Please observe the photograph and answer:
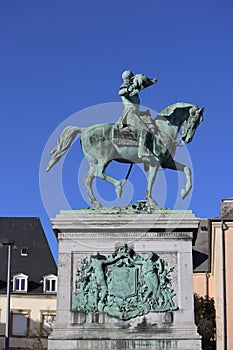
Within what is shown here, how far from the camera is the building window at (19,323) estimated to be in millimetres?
51719

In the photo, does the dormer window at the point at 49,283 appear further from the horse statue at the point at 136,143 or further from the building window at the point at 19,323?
the horse statue at the point at 136,143

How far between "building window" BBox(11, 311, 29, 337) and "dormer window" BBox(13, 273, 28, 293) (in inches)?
71.4

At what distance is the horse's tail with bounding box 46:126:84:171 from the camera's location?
18047 mm

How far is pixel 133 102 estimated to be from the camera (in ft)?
58.9

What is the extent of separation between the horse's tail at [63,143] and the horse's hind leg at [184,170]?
7.57 ft

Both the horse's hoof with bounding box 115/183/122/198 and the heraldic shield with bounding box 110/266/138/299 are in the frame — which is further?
the horse's hoof with bounding box 115/183/122/198

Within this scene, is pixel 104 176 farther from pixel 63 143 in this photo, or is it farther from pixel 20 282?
pixel 20 282

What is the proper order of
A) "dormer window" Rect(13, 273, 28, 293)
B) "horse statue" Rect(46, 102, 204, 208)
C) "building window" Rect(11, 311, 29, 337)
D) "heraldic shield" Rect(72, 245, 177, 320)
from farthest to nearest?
"dormer window" Rect(13, 273, 28, 293), "building window" Rect(11, 311, 29, 337), "horse statue" Rect(46, 102, 204, 208), "heraldic shield" Rect(72, 245, 177, 320)

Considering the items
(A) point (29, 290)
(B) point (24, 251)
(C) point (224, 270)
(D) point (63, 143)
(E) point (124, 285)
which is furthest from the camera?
(B) point (24, 251)

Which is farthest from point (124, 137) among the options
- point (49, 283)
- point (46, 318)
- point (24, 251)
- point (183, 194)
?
point (24, 251)

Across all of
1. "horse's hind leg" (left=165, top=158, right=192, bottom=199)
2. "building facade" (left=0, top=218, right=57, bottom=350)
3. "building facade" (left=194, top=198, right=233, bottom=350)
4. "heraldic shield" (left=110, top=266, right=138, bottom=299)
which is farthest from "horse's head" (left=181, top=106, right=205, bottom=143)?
"building facade" (left=0, top=218, right=57, bottom=350)

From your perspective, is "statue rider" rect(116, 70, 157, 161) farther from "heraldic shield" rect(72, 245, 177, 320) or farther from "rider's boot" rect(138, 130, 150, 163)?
"heraldic shield" rect(72, 245, 177, 320)

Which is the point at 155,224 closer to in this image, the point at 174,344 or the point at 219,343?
the point at 174,344

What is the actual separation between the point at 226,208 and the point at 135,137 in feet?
92.7
